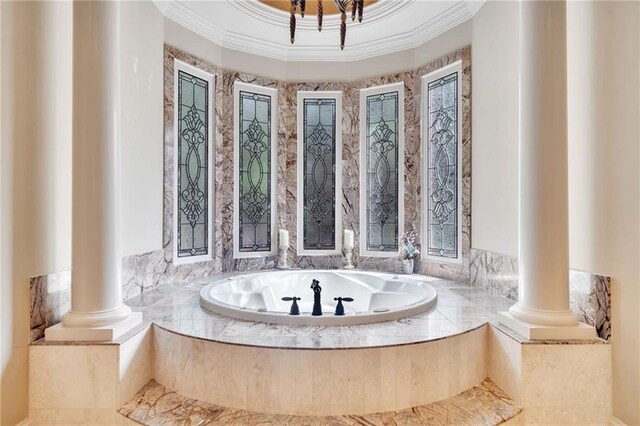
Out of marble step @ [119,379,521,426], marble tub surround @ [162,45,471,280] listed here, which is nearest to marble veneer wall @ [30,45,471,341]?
marble tub surround @ [162,45,471,280]

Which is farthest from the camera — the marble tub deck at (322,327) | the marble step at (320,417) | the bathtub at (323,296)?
the bathtub at (323,296)

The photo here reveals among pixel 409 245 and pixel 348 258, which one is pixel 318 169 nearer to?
pixel 348 258

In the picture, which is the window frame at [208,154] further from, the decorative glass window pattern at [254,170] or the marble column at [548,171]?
the marble column at [548,171]

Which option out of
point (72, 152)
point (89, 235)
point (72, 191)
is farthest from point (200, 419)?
point (72, 152)

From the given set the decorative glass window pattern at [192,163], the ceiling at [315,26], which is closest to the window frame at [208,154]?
the decorative glass window pattern at [192,163]

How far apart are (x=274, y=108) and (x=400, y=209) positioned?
69.2 inches

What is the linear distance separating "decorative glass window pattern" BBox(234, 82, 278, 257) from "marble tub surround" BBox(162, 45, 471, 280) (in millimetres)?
69

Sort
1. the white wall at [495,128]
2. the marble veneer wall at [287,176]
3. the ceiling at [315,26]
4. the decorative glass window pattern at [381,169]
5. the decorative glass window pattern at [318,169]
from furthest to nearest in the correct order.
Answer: the decorative glass window pattern at [318,169], the decorative glass window pattern at [381,169], the ceiling at [315,26], the marble veneer wall at [287,176], the white wall at [495,128]

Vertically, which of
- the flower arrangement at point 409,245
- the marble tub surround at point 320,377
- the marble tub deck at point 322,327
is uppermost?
the flower arrangement at point 409,245
